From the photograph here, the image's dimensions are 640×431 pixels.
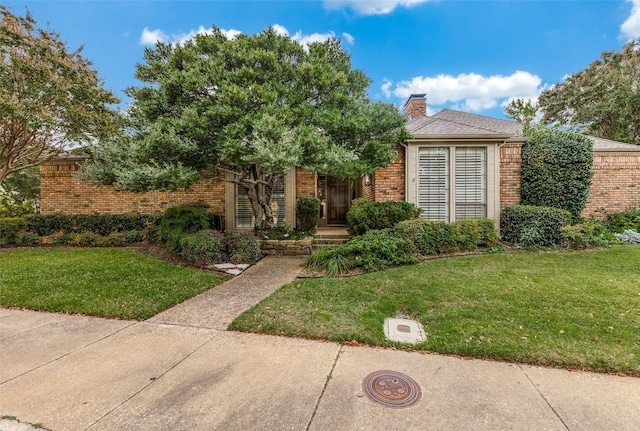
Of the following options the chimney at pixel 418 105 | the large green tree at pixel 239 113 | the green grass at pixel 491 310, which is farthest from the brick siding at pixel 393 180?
the chimney at pixel 418 105

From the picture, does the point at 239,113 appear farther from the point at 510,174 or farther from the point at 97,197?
the point at 97,197

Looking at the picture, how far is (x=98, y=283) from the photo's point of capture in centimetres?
504

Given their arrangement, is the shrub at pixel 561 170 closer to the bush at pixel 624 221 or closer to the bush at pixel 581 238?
the bush at pixel 581 238

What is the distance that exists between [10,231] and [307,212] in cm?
945

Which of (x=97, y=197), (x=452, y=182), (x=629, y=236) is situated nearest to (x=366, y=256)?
(x=452, y=182)

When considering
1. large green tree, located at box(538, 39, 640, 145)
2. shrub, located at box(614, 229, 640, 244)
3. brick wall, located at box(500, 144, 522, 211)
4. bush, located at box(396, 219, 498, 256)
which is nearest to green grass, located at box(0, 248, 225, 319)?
bush, located at box(396, 219, 498, 256)

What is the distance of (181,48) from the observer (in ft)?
19.8

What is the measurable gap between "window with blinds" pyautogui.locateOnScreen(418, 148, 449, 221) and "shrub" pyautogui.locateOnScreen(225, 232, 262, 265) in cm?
506

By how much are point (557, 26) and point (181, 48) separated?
11899 millimetres

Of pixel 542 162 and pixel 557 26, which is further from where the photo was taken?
pixel 557 26

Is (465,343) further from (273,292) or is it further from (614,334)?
(273,292)

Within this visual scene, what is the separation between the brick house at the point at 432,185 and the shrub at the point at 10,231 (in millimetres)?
1429

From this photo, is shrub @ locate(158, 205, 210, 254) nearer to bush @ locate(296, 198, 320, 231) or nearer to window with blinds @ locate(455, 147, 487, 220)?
bush @ locate(296, 198, 320, 231)

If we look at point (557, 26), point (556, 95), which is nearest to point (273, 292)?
point (557, 26)
